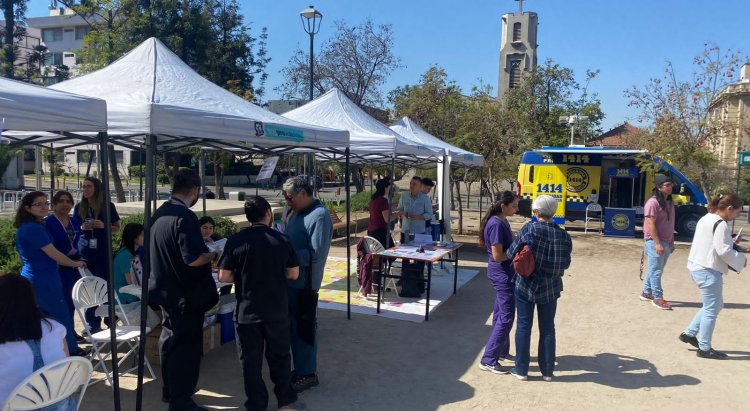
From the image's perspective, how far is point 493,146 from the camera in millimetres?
15336

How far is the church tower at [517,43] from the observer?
171 ft

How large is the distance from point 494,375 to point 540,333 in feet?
1.83

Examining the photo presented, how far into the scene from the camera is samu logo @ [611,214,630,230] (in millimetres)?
14797

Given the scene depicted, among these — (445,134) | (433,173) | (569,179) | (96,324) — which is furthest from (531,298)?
(433,173)

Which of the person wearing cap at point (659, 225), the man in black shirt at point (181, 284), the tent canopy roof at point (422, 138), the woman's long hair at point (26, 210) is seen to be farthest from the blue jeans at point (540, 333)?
the tent canopy roof at point (422, 138)

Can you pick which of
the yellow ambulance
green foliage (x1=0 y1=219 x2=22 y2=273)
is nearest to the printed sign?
green foliage (x1=0 y1=219 x2=22 y2=273)

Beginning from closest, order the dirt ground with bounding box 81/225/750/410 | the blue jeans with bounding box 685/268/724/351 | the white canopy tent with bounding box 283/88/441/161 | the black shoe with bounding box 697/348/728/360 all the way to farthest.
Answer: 1. the dirt ground with bounding box 81/225/750/410
2. the blue jeans with bounding box 685/268/724/351
3. the black shoe with bounding box 697/348/728/360
4. the white canopy tent with bounding box 283/88/441/161

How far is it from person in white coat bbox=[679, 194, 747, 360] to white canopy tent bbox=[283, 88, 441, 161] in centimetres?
363

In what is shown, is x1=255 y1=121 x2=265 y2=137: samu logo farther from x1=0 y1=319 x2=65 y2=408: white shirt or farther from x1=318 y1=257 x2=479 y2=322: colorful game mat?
x1=318 y1=257 x2=479 y2=322: colorful game mat

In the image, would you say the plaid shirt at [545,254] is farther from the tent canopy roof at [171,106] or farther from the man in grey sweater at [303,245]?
the tent canopy roof at [171,106]

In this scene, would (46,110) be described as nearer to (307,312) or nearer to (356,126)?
(307,312)

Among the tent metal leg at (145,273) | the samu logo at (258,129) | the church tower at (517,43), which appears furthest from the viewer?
the church tower at (517,43)

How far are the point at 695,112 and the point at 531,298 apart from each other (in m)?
11.5

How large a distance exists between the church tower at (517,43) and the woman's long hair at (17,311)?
5250cm
